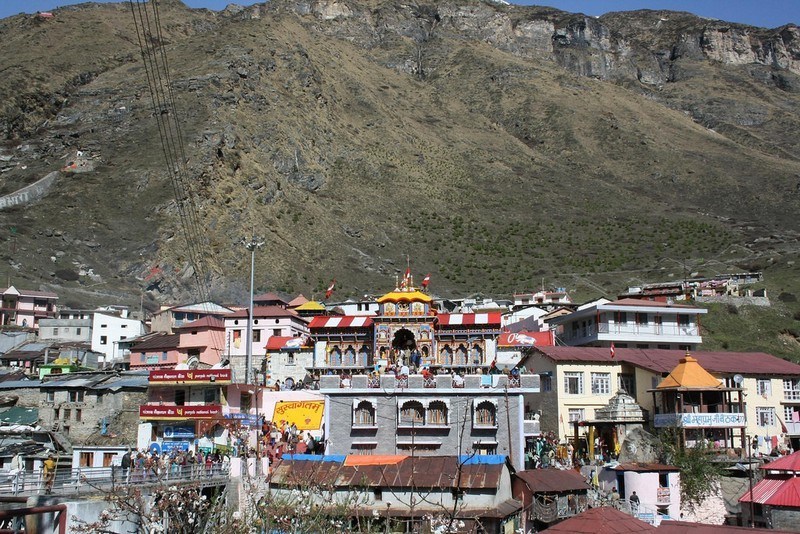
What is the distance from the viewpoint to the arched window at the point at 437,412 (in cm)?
4097

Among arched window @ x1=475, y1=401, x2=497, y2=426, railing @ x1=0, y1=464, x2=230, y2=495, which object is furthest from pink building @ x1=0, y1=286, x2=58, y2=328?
arched window @ x1=475, y1=401, x2=497, y2=426

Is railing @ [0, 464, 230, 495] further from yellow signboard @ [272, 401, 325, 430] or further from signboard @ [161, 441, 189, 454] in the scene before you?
yellow signboard @ [272, 401, 325, 430]

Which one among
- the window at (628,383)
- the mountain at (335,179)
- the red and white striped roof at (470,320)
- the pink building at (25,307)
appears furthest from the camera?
the mountain at (335,179)

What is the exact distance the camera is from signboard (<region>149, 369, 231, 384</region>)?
158 feet

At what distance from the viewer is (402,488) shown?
34938mm

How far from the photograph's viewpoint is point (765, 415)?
1949 inches

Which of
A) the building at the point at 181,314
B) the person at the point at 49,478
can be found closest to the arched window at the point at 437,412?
the person at the point at 49,478

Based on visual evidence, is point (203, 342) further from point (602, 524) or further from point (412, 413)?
point (602, 524)

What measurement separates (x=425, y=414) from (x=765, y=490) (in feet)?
47.6

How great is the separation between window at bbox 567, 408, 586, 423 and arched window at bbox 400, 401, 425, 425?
8.96 metres

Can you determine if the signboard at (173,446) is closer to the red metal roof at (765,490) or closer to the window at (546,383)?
the window at (546,383)

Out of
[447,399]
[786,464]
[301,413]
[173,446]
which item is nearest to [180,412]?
[173,446]

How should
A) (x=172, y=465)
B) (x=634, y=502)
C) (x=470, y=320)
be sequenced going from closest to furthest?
(x=172, y=465)
(x=634, y=502)
(x=470, y=320)

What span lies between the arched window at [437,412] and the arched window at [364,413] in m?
2.59
